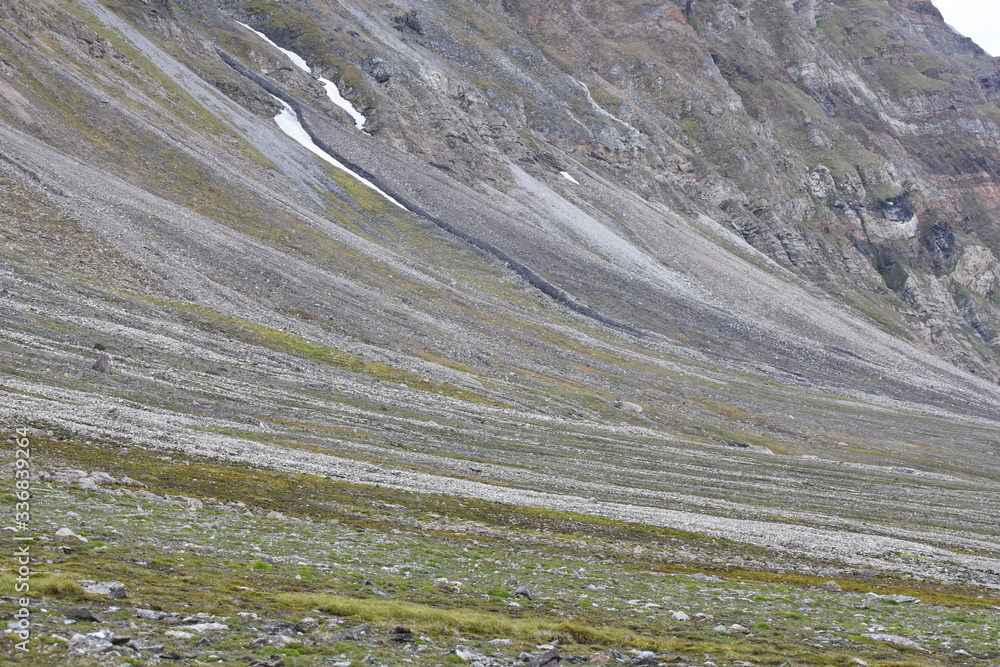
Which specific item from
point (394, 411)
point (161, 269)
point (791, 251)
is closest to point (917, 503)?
point (394, 411)

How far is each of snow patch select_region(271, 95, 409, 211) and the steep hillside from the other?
47.0 inches

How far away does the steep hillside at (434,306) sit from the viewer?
4484cm

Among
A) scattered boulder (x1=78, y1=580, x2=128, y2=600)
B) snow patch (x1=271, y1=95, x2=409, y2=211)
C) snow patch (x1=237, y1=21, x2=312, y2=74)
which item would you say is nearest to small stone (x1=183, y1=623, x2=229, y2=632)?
scattered boulder (x1=78, y1=580, x2=128, y2=600)

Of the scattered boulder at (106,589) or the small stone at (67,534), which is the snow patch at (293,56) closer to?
the small stone at (67,534)

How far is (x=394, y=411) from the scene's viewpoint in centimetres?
5803

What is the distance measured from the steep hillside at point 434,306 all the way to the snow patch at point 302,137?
47.0 inches

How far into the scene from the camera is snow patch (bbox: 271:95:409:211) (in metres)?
132

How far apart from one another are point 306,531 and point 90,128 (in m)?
92.5

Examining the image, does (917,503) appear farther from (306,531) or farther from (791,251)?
(791,251)

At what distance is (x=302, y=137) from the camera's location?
138750mm

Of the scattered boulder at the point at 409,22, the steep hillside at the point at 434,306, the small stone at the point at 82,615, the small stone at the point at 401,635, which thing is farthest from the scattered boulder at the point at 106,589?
the scattered boulder at the point at 409,22

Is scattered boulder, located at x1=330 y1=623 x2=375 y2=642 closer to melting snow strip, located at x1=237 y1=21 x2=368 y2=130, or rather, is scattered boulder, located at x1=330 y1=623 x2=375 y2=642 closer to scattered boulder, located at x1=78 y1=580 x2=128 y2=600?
scattered boulder, located at x1=78 y1=580 x2=128 y2=600

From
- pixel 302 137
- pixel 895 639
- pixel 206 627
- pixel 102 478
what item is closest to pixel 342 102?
pixel 302 137

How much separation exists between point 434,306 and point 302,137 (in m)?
61.5
